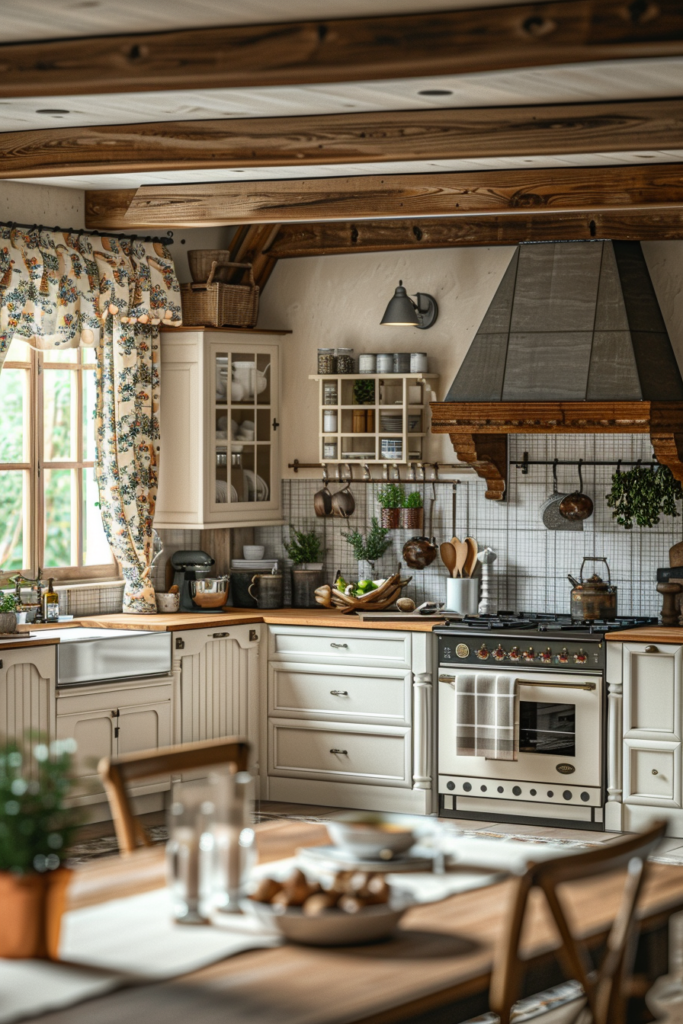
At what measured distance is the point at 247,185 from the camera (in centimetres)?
643

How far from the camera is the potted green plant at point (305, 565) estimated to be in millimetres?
7613

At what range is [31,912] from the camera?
2.17m

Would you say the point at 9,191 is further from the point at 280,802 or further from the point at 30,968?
the point at 30,968

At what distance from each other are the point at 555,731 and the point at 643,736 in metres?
0.39

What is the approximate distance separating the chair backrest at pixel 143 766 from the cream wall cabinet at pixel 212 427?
4.01 meters

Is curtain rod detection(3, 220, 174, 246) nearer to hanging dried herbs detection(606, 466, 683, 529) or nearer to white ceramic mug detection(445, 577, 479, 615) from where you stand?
white ceramic mug detection(445, 577, 479, 615)

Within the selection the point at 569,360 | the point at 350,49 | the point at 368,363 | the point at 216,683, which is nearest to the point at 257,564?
the point at 216,683

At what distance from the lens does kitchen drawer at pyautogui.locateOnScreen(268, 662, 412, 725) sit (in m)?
6.83

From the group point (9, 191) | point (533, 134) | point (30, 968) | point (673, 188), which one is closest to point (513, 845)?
point (30, 968)

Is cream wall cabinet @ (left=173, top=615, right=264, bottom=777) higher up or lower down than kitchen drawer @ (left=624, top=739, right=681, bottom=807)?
higher up

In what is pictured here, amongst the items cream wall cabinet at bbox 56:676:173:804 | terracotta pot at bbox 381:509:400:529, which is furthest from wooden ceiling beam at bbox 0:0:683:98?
terracotta pot at bbox 381:509:400:529

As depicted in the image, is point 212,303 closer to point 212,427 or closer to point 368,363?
point 212,427

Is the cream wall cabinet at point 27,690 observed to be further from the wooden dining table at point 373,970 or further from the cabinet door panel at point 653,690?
the wooden dining table at point 373,970

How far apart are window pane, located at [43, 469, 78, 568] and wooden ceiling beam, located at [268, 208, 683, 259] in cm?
172
